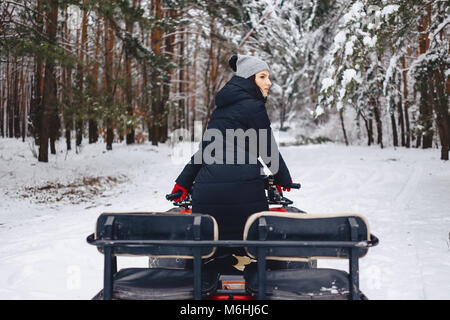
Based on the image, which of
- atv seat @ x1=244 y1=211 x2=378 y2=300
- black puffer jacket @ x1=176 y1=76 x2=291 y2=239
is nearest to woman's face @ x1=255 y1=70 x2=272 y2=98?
black puffer jacket @ x1=176 y1=76 x2=291 y2=239

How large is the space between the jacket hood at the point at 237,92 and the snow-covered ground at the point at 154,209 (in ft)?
8.12

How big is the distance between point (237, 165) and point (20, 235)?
5.41 meters

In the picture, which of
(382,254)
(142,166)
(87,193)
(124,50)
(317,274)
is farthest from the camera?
(142,166)

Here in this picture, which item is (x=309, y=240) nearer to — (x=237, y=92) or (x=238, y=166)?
(x=238, y=166)

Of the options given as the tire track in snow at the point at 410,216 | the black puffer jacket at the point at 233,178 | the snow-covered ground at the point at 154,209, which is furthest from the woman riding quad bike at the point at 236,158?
the tire track in snow at the point at 410,216

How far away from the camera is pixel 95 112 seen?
12352mm

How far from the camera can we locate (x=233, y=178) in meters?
2.68

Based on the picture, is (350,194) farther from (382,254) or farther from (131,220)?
(131,220)

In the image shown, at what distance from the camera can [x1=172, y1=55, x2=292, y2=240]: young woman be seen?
2676 mm

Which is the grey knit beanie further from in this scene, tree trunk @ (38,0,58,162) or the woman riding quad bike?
tree trunk @ (38,0,58,162)

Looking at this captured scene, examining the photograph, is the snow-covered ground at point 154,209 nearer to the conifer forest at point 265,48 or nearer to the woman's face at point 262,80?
the conifer forest at point 265,48

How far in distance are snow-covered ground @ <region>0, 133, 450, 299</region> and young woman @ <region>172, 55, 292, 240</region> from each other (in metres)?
1.95

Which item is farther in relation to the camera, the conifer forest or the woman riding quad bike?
the conifer forest
